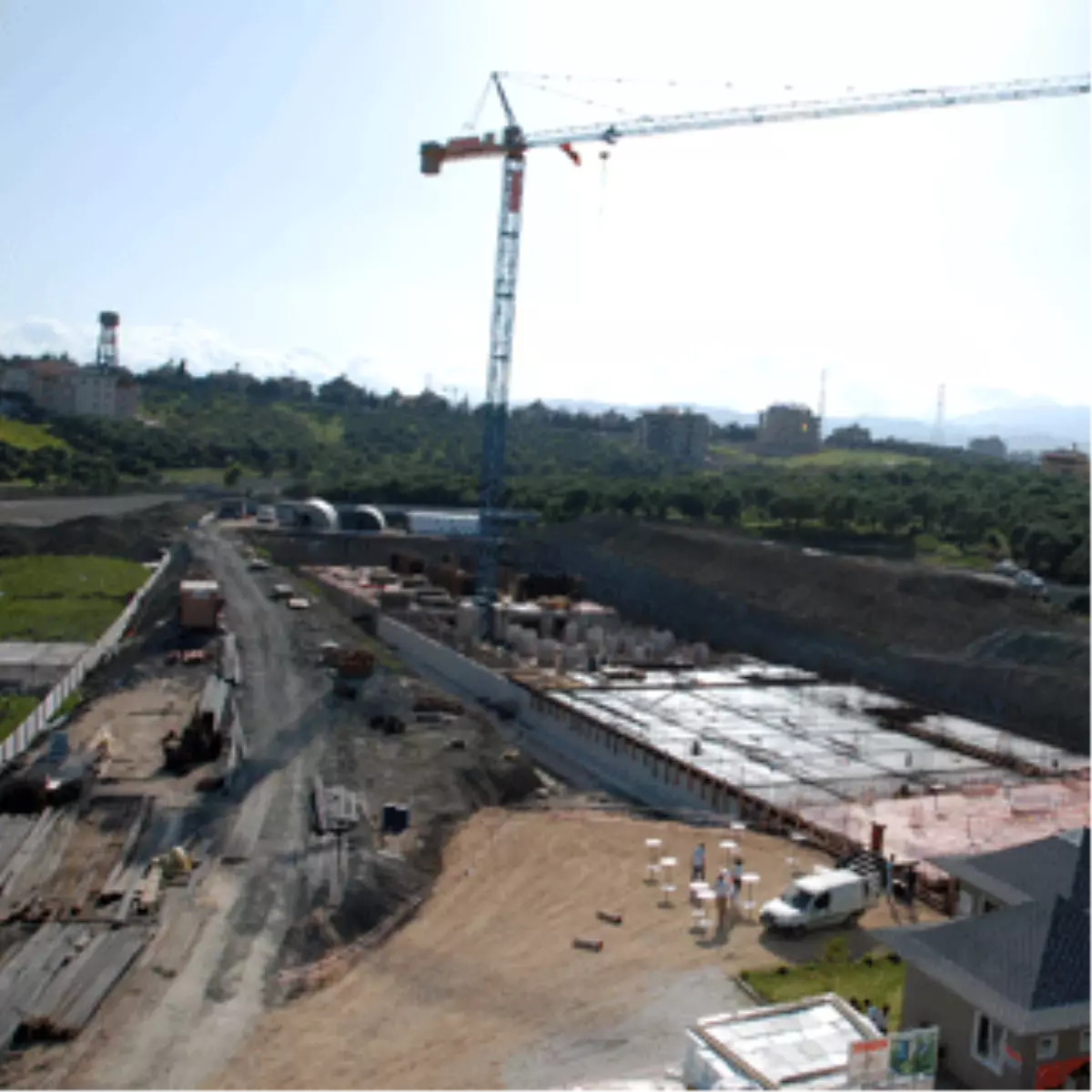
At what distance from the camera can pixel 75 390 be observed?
392 feet

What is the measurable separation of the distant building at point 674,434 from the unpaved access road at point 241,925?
4856 inches

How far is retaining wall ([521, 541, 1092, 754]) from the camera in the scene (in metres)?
32.6

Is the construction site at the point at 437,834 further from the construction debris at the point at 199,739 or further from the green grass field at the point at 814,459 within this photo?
the green grass field at the point at 814,459

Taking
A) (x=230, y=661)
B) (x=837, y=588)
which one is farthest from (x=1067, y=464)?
(x=230, y=661)

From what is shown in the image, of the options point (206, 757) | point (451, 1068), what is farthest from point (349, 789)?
point (451, 1068)

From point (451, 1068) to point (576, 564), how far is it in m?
48.2

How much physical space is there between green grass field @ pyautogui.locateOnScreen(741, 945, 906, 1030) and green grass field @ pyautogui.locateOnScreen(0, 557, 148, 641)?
98.4 feet

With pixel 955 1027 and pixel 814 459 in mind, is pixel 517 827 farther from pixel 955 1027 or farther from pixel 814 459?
pixel 814 459

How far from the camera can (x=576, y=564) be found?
61312 mm

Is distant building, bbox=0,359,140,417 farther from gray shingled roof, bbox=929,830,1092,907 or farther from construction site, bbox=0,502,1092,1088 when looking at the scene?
gray shingled roof, bbox=929,830,1092,907

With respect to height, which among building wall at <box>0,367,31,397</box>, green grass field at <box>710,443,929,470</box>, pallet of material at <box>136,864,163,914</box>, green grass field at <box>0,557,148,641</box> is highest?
building wall at <box>0,367,31,397</box>

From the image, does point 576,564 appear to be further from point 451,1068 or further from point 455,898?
point 451,1068

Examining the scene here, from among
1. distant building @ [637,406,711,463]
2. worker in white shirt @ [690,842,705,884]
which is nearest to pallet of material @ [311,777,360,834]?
worker in white shirt @ [690,842,705,884]

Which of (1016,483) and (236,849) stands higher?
(1016,483)
